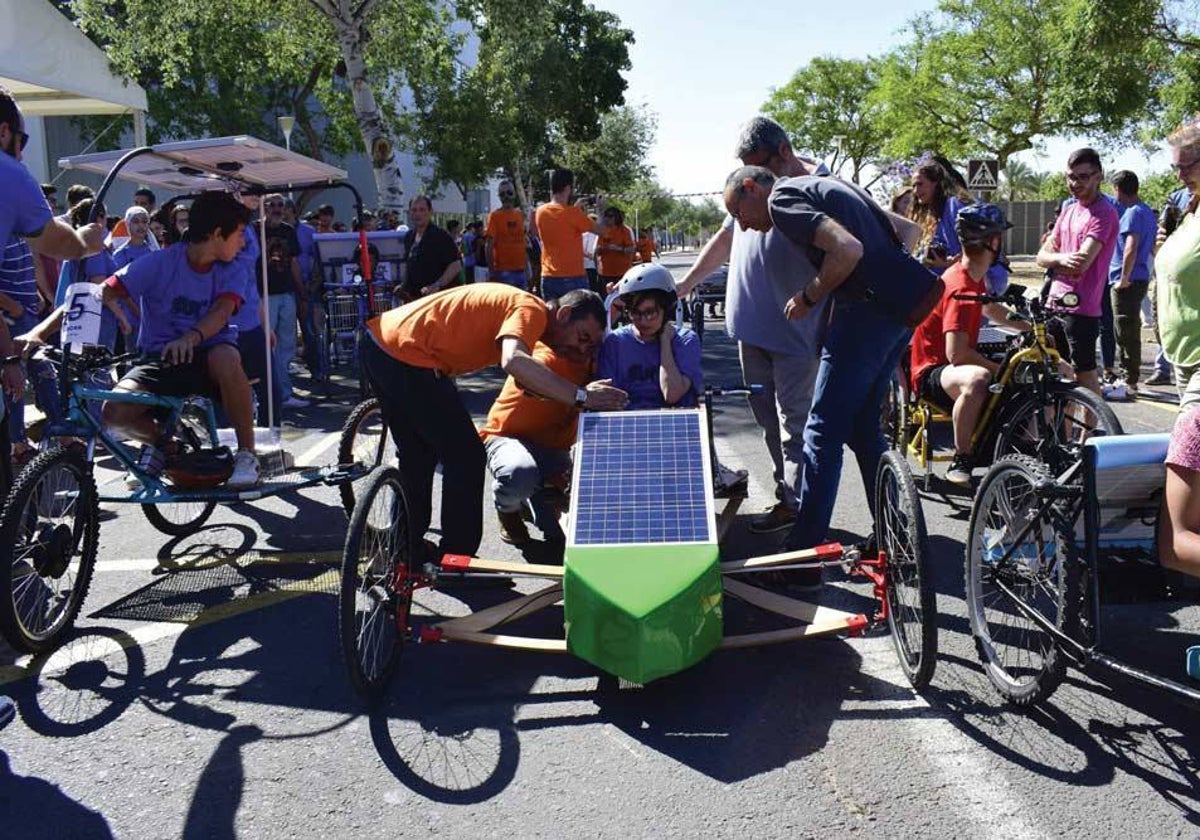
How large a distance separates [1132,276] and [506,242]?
6878mm

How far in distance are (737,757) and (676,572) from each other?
0.61 m

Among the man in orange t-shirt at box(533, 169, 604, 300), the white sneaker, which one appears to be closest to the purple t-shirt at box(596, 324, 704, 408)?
the white sneaker

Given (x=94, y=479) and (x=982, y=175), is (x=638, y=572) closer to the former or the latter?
(x=94, y=479)

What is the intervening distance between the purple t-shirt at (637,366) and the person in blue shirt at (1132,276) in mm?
6564

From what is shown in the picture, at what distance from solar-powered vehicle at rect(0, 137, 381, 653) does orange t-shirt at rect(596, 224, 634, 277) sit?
26.6ft

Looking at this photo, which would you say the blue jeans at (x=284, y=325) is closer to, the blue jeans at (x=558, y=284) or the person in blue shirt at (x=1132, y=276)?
the blue jeans at (x=558, y=284)

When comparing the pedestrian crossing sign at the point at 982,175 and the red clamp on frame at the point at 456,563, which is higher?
the pedestrian crossing sign at the point at 982,175

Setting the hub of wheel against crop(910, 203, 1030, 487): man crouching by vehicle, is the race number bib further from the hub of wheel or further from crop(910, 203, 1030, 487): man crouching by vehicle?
crop(910, 203, 1030, 487): man crouching by vehicle

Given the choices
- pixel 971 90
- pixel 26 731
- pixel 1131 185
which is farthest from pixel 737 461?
pixel 971 90

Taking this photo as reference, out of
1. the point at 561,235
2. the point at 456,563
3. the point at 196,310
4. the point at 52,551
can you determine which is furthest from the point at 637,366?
the point at 561,235

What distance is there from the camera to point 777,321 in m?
5.46

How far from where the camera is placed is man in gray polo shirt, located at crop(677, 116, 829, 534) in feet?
17.0

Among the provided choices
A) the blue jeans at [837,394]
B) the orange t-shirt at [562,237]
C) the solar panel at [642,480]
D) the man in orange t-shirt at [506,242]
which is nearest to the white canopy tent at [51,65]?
the man in orange t-shirt at [506,242]

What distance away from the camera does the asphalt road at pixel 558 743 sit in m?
2.93
